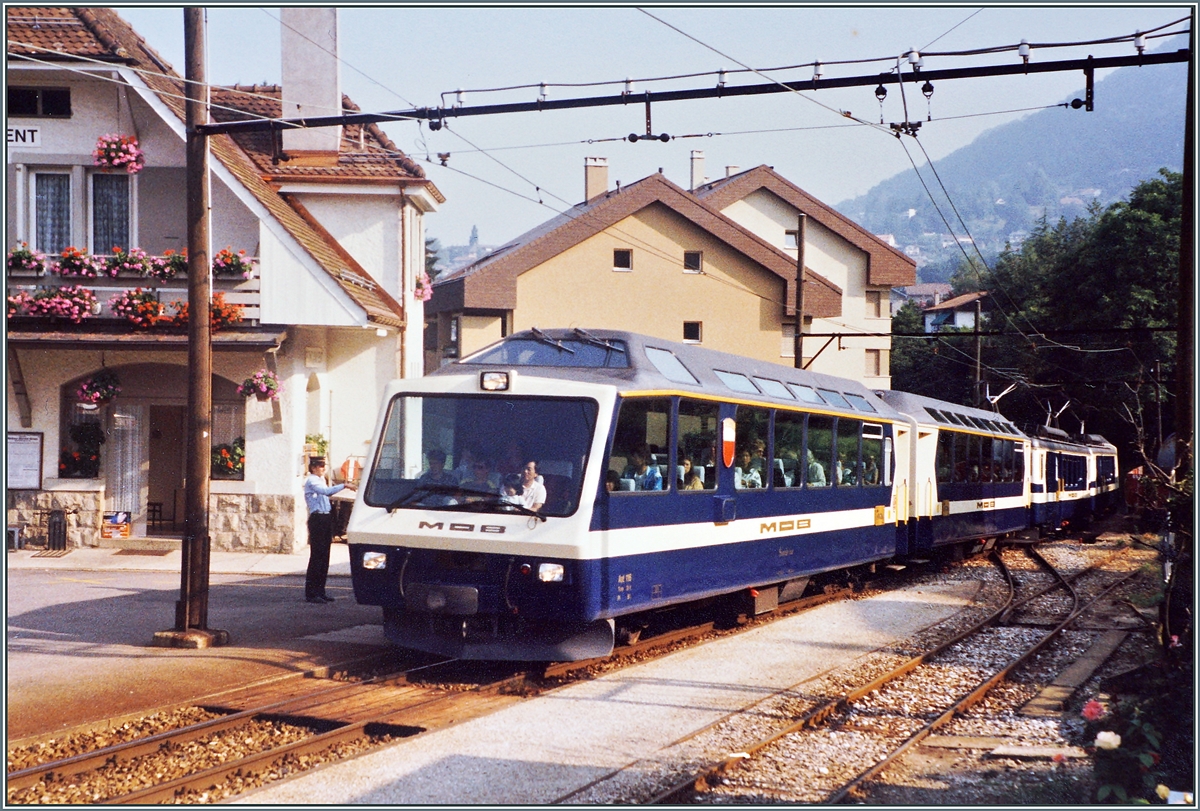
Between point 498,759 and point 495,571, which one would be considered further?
point 495,571

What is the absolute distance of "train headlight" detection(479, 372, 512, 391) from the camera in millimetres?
9906

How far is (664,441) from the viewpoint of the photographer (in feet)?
34.0

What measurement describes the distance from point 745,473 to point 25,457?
1307 centimetres

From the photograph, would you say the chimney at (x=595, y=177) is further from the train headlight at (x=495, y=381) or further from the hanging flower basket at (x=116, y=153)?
the train headlight at (x=495, y=381)

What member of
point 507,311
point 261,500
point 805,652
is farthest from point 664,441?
point 507,311

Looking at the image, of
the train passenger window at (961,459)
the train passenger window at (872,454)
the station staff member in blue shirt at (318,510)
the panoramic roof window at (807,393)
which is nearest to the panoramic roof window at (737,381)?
the panoramic roof window at (807,393)

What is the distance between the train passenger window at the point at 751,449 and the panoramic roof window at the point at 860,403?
383cm

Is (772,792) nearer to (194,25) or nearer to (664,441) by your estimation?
(664,441)

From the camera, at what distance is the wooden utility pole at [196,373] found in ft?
36.3

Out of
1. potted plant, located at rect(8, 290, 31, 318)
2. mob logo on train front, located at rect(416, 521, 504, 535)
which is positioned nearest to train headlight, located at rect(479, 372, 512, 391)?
mob logo on train front, located at rect(416, 521, 504, 535)

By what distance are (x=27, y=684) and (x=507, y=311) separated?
27.6 meters

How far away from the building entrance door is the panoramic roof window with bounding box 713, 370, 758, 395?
37.8 ft

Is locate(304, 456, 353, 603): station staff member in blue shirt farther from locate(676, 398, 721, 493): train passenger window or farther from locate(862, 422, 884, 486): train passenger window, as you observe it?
locate(862, 422, 884, 486): train passenger window

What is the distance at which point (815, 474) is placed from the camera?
45.2 ft
